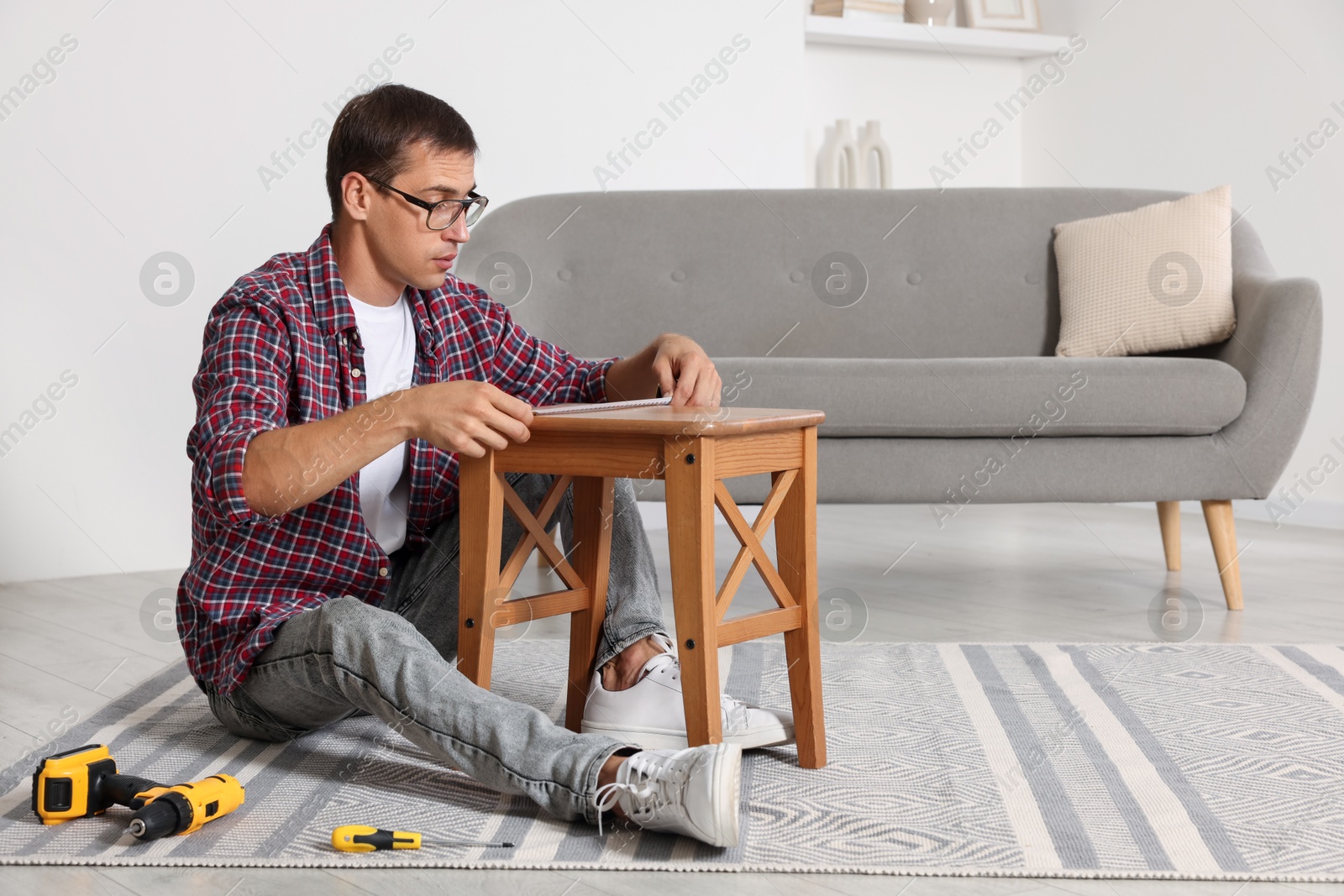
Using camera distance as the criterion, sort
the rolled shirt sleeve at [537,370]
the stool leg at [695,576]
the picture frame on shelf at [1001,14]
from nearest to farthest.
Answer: the stool leg at [695,576] → the rolled shirt sleeve at [537,370] → the picture frame on shelf at [1001,14]

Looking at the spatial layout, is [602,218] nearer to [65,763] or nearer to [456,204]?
[456,204]

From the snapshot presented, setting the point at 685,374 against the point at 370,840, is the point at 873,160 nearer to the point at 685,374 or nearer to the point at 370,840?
the point at 685,374

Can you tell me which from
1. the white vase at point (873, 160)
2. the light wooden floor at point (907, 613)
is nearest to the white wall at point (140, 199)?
the light wooden floor at point (907, 613)

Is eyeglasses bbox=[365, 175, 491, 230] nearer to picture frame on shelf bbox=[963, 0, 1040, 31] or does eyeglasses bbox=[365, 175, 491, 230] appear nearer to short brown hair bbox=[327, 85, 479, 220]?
short brown hair bbox=[327, 85, 479, 220]

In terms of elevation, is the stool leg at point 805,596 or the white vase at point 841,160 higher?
the white vase at point 841,160

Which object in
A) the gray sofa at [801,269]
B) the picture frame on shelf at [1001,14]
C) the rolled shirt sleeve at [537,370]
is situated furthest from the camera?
the picture frame on shelf at [1001,14]

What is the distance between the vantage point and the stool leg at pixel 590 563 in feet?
4.49

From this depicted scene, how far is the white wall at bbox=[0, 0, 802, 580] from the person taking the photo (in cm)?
255

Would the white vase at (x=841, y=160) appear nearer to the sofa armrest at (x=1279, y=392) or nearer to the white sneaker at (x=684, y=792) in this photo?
the sofa armrest at (x=1279, y=392)

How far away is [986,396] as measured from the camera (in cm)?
210

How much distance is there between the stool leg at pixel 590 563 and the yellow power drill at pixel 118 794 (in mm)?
385

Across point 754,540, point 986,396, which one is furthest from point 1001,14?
point 754,540

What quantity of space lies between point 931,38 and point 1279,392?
2.21 meters

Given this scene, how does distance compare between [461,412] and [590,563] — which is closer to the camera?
[461,412]
